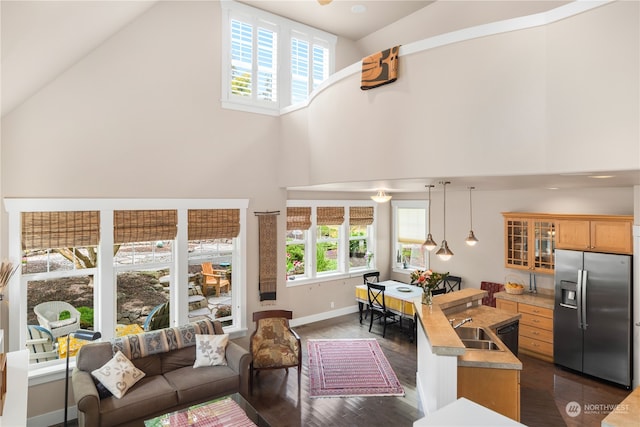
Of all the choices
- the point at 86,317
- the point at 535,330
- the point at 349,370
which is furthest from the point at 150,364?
the point at 535,330

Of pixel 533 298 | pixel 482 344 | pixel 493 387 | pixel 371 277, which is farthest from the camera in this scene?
pixel 371 277

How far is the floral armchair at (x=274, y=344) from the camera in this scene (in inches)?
211

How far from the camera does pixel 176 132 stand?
5754mm

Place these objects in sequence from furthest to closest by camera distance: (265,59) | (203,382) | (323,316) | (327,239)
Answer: (327,239) → (323,316) → (265,59) → (203,382)

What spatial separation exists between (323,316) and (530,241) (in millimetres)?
4365

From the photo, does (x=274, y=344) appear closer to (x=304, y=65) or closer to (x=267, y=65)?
(x=267, y=65)

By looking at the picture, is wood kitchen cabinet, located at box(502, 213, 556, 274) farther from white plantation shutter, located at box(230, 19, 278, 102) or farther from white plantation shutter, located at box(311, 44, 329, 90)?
white plantation shutter, located at box(230, 19, 278, 102)

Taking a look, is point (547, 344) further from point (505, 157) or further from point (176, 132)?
point (176, 132)

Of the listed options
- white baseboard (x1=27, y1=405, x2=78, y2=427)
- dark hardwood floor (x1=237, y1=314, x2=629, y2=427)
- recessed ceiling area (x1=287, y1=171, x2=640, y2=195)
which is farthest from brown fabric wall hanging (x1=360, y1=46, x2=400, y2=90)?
white baseboard (x1=27, y1=405, x2=78, y2=427)

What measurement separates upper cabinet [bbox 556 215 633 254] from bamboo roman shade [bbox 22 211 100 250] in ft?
22.7

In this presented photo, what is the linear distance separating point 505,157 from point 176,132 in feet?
15.2

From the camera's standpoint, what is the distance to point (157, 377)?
4770 millimetres

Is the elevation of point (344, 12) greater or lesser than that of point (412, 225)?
greater

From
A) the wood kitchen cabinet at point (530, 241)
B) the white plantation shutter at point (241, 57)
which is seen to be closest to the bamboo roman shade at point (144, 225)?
the white plantation shutter at point (241, 57)
